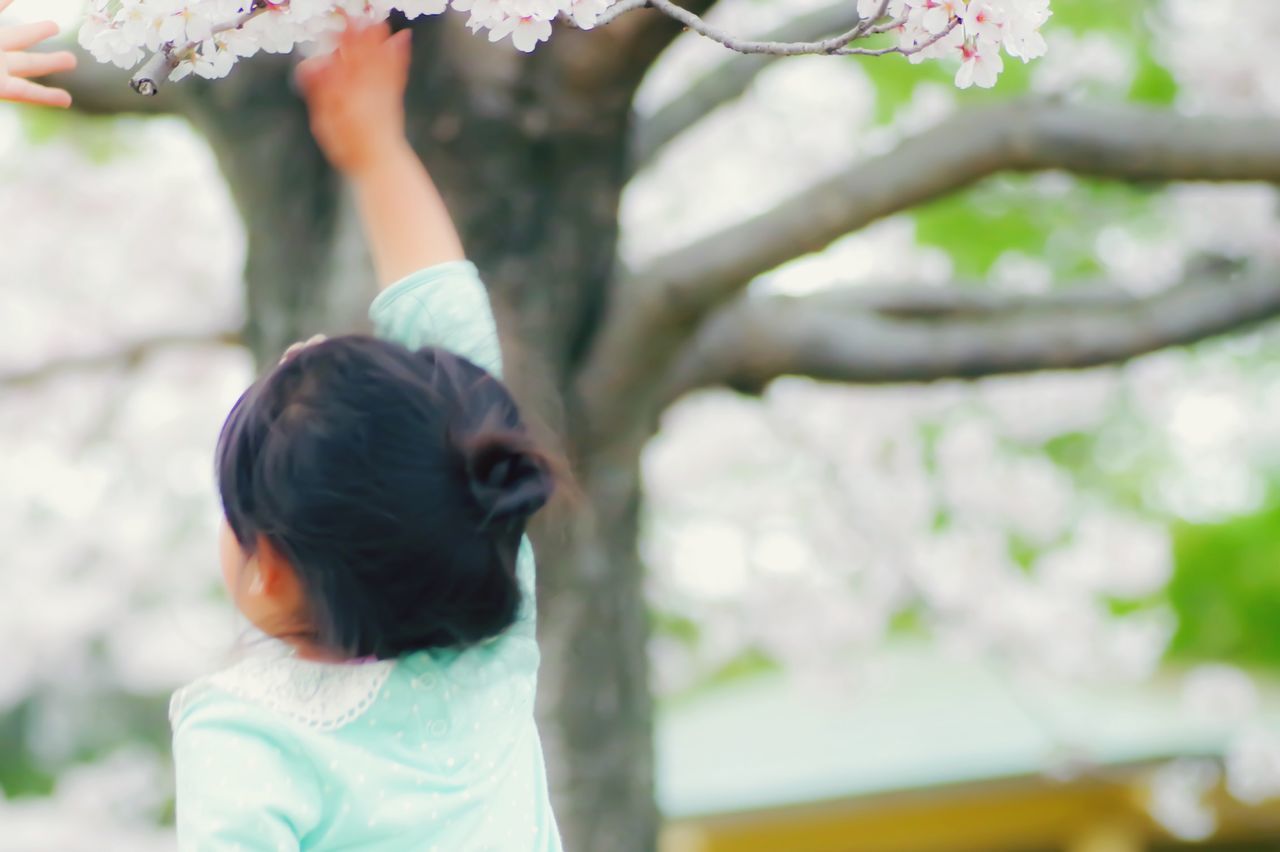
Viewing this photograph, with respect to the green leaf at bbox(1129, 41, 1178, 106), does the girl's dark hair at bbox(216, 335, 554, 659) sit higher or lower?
lower

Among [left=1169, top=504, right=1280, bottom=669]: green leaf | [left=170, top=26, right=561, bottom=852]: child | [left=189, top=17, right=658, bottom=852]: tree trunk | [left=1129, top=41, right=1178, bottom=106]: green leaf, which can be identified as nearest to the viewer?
[left=170, top=26, right=561, bottom=852]: child

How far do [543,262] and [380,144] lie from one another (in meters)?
0.93

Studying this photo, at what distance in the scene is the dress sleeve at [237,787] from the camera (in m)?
1.27

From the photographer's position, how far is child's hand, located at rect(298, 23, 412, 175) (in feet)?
5.53

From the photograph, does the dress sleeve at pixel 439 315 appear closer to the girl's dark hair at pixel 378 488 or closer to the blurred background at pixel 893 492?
the girl's dark hair at pixel 378 488

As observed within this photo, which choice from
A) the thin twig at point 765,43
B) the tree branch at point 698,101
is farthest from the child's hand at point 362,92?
the tree branch at point 698,101

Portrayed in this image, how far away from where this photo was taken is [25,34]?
5.04ft

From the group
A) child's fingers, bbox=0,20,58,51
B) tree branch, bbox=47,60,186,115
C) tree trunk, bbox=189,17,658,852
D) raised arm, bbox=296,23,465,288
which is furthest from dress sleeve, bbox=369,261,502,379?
tree branch, bbox=47,60,186,115

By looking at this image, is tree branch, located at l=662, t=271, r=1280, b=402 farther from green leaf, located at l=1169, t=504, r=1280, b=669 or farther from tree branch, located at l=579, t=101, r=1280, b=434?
green leaf, located at l=1169, t=504, r=1280, b=669

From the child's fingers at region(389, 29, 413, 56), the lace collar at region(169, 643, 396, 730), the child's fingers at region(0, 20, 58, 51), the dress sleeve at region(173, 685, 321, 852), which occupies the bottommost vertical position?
the dress sleeve at region(173, 685, 321, 852)

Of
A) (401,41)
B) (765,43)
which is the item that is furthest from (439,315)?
(765,43)

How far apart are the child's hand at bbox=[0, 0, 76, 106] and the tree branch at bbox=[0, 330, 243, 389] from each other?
2.08 m

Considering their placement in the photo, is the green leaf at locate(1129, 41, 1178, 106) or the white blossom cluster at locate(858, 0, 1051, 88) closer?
the white blossom cluster at locate(858, 0, 1051, 88)

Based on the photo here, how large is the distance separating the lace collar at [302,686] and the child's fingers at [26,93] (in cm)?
62
